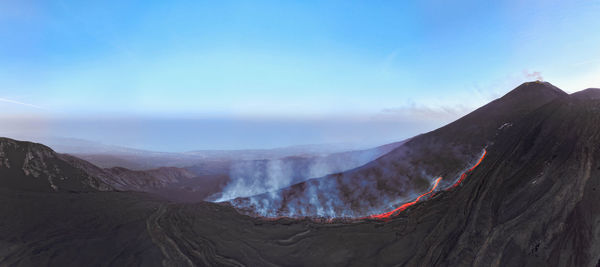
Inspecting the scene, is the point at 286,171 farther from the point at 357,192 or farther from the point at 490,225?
the point at 490,225

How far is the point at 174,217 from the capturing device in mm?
14422

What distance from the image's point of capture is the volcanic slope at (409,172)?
13727 mm

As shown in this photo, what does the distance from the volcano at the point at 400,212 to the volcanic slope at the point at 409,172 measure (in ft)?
0.29

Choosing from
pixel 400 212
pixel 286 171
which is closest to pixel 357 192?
pixel 400 212

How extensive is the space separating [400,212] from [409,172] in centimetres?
362

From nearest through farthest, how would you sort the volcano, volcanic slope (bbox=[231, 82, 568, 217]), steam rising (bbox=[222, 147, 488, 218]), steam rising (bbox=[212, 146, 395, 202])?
the volcano < steam rising (bbox=[222, 147, 488, 218]) < volcanic slope (bbox=[231, 82, 568, 217]) < steam rising (bbox=[212, 146, 395, 202])

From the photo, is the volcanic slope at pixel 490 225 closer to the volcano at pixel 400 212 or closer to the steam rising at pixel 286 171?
the volcano at pixel 400 212

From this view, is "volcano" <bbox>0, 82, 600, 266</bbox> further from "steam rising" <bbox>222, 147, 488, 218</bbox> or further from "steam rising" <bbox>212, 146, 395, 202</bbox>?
"steam rising" <bbox>212, 146, 395, 202</bbox>

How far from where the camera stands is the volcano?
9062mm

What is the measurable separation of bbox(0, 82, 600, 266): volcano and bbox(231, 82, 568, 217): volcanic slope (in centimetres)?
9

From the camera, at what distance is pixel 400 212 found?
1230 cm

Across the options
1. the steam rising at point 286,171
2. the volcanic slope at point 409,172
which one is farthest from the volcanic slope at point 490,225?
the steam rising at point 286,171

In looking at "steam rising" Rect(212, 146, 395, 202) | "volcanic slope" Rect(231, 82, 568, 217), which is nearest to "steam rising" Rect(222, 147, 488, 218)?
"volcanic slope" Rect(231, 82, 568, 217)

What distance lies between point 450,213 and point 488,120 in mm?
8403
